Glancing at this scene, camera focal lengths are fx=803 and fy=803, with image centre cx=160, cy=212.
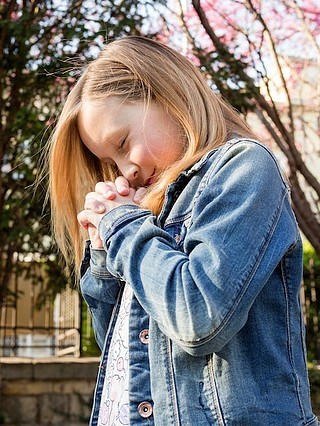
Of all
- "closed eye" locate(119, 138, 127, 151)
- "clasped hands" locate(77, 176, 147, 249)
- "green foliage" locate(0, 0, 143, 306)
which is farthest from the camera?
"green foliage" locate(0, 0, 143, 306)

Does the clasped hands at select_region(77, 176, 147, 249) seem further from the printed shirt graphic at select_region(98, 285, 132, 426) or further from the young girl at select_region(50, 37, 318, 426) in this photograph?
the printed shirt graphic at select_region(98, 285, 132, 426)

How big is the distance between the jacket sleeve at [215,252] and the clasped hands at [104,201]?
3.6 inches

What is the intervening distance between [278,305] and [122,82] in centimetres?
61

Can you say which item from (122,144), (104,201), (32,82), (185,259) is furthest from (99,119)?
(32,82)

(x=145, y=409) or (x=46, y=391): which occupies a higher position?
(x=145, y=409)

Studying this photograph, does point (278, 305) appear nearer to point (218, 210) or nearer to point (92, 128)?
point (218, 210)

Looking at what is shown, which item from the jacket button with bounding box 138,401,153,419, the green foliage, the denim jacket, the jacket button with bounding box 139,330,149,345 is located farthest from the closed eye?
the green foliage

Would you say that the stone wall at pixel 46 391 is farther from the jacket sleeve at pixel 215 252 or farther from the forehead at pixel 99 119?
the jacket sleeve at pixel 215 252

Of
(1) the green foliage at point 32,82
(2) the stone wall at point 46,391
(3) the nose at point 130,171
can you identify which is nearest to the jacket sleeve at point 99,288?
(3) the nose at point 130,171

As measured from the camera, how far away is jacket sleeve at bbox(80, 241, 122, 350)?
171cm

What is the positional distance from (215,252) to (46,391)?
513 centimetres

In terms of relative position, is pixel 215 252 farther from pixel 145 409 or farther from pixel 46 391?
pixel 46 391

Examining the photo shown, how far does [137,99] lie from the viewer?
1699 mm

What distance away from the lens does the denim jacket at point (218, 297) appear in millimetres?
1321
